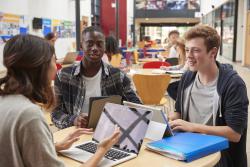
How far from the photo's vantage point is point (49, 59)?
1.21m

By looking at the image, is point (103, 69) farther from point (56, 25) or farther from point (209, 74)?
point (56, 25)

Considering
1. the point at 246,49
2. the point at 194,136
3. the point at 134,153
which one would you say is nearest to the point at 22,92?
the point at 134,153

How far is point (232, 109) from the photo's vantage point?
76.3 inches

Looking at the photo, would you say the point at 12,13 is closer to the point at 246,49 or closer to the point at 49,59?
the point at 49,59

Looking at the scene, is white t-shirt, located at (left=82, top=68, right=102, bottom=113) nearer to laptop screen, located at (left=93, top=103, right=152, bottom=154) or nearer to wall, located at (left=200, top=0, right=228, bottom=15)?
laptop screen, located at (left=93, top=103, right=152, bottom=154)

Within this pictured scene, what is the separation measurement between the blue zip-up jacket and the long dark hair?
1.16 m

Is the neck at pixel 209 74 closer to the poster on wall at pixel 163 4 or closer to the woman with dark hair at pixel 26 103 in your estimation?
the woman with dark hair at pixel 26 103

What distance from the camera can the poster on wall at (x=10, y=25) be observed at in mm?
5663

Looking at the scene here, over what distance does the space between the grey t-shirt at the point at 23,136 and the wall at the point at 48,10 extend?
4708 mm

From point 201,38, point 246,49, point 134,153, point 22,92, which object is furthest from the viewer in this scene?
point 246,49

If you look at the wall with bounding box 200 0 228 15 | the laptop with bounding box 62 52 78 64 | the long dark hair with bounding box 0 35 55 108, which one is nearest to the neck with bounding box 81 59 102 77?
the long dark hair with bounding box 0 35 55 108

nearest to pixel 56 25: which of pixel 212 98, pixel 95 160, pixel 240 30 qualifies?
pixel 212 98

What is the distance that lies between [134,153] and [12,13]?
5139mm

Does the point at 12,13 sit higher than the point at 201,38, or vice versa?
the point at 12,13
